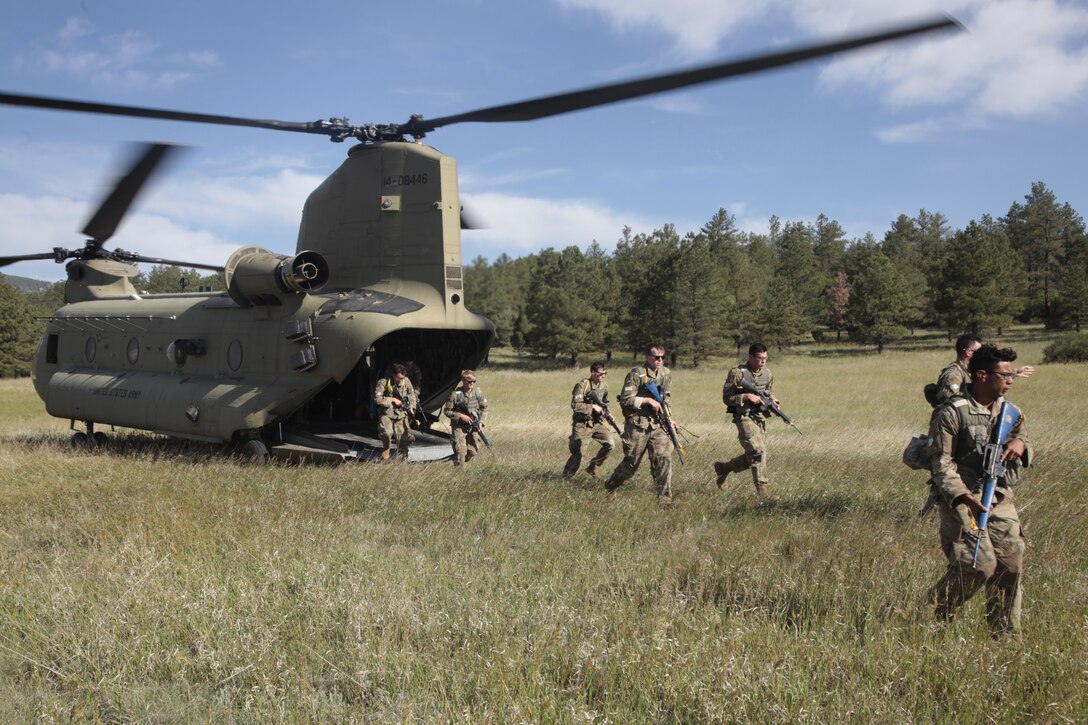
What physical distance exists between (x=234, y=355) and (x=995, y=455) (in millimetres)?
10584

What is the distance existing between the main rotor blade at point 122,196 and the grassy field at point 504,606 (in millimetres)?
5446

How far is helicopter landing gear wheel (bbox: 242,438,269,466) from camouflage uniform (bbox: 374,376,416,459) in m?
1.59

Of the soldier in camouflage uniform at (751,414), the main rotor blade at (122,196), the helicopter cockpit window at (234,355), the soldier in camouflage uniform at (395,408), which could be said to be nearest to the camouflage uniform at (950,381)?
the soldier in camouflage uniform at (751,414)

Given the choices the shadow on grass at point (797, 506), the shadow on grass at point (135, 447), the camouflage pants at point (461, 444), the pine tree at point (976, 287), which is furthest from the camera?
the pine tree at point (976, 287)

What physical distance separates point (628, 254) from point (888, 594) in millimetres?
70065

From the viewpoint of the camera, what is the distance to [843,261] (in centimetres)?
8806

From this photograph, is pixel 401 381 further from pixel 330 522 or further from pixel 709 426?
pixel 709 426

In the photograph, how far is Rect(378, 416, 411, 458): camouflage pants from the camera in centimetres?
1138

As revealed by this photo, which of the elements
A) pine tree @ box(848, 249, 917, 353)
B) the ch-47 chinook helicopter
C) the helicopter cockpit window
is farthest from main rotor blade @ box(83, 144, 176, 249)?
pine tree @ box(848, 249, 917, 353)

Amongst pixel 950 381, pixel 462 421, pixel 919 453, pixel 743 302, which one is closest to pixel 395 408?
pixel 462 421

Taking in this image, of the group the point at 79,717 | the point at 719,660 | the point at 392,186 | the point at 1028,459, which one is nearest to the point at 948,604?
the point at 1028,459

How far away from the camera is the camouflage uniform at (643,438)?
9.11m

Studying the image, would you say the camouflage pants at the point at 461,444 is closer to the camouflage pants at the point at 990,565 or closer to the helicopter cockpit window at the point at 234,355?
the helicopter cockpit window at the point at 234,355

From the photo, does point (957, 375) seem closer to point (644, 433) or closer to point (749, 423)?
point (749, 423)
